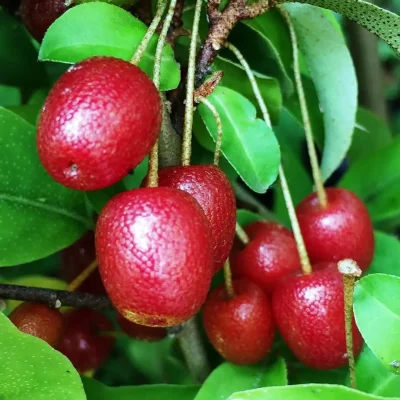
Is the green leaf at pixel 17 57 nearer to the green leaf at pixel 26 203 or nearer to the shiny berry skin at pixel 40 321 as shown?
the green leaf at pixel 26 203

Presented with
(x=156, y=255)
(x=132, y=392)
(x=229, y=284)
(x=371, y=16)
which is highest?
(x=371, y=16)

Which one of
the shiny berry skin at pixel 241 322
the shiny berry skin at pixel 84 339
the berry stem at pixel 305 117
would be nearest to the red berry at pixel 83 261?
the shiny berry skin at pixel 84 339

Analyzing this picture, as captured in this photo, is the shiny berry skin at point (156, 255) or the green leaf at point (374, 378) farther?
the green leaf at point (374, 378)

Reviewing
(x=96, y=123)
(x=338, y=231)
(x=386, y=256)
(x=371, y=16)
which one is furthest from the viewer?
(x=386, y=256)

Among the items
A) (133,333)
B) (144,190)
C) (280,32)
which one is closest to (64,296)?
(133,333)

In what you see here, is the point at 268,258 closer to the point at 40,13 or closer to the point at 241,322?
the point at 241,322

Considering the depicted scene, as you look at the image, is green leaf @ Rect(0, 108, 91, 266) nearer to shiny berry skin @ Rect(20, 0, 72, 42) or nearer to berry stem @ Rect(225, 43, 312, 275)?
shiny berry skin @ Rect(20, 0, 72, 42)

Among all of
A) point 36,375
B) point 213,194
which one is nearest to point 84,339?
point 36,375
